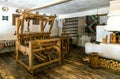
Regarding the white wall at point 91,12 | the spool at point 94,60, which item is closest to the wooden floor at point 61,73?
the spool at point 94,60

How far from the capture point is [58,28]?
766 cm

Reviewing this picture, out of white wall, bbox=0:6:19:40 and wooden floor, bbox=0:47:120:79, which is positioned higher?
white wall, bbox=0:6:19:40

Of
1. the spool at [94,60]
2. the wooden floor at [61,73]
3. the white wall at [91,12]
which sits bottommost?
the wooden floor at [61,73]

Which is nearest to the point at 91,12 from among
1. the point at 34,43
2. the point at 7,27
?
the point at 34,43

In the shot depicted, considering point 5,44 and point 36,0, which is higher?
point 36,0

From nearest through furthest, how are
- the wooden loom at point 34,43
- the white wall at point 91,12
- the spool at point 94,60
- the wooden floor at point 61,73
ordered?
1. the wooden floor at point 61,73
2. the wooden loom at point 34,43
3. the spool at point 94,60
4. the white wall at point 91,12

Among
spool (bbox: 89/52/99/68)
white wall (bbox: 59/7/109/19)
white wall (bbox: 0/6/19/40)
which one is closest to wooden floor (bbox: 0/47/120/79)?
spool (bbox: 89/52/99/68)

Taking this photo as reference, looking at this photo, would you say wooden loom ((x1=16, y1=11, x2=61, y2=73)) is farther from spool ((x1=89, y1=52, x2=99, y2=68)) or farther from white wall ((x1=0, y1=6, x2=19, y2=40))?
white wall ((x1=0, y1=6, x2=19, y2=40))

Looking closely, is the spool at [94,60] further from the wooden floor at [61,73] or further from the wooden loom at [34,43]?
the wooden loom at [34,43]

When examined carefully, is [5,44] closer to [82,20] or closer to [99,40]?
[99,40]

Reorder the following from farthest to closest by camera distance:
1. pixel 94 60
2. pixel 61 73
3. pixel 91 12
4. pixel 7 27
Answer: pixel 91 12
pixel 7 27
pixel 94 60
pixel 61 73

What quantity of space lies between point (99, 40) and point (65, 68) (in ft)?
7.23

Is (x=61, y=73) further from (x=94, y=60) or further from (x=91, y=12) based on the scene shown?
(x=91, y=12)

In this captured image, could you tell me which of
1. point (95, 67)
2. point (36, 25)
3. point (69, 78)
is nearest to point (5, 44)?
point (36, 25)
